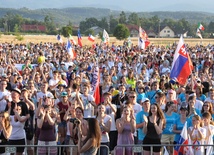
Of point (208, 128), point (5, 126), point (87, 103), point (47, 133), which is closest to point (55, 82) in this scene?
point (87, 103)

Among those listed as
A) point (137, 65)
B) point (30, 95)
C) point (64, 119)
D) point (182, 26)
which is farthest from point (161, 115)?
point (182, 26)

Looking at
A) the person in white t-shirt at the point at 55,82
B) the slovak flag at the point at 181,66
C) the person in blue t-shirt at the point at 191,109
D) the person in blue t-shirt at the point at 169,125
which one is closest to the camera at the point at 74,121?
the person in blue t-shirt at the point at 169,125

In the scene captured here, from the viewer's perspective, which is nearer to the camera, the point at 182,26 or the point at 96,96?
the point at 96,96

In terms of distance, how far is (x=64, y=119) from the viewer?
879 centimetres

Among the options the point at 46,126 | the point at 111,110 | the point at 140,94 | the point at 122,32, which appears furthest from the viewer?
the point at 122,32

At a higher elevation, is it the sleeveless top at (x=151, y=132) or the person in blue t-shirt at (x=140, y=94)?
the person in blue t-shirt at (x=140, y=94)

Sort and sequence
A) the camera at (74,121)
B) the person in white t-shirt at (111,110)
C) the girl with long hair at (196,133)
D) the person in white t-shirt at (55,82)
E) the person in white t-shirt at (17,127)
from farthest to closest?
the person in white t-shirt at (55,82) → the person in white t-shirt at (111,110) → the person in white t-shirt at (17,127) → the girl with long hair at (196,133) → the camera at (74,121)

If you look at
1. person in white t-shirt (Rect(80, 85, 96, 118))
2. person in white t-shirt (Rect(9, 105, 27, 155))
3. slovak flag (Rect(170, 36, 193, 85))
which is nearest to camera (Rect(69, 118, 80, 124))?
person in white t-shirt (Rect(9, 105, 27, 155))

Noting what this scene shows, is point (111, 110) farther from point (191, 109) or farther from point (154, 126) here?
point (191, 109)

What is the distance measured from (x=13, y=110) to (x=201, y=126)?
3313 mm

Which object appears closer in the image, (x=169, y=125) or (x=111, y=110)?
(x=169, y=125)

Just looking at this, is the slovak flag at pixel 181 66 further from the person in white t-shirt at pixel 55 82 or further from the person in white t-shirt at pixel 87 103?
the person in white t-shirt at pixel 55 82

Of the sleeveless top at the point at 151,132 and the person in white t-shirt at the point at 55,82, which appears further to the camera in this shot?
the person in white t-shirt at the point at 55,82

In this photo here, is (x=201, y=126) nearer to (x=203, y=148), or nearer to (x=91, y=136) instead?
(x=203, y=148)
